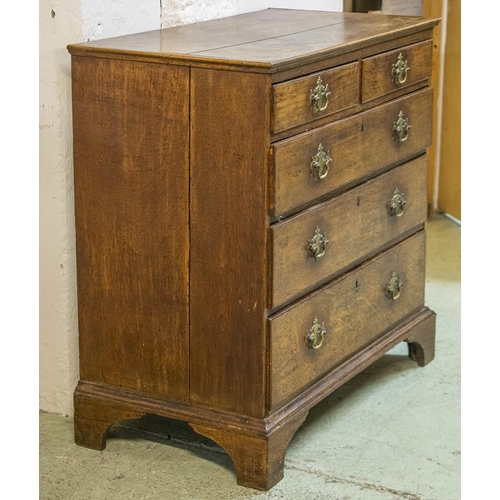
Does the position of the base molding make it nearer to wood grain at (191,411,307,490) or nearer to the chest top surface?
wood grain at (191,411,307,490)

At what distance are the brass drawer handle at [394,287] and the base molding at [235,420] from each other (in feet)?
0.77

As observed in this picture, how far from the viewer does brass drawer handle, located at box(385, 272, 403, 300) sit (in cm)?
286

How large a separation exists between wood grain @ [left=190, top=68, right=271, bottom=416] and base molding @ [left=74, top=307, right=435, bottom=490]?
0.04 m

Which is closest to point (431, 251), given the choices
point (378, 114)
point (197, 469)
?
point (378, 114)

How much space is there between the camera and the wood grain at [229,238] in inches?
83.1

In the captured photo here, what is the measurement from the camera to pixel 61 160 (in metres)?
2.47

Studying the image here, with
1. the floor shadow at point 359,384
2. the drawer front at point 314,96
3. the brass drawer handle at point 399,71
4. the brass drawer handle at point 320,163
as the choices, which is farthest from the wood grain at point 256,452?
the brass drawer handle at point 399,71

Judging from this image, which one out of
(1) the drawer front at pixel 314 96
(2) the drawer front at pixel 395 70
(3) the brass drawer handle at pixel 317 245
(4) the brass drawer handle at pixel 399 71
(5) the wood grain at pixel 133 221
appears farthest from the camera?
(4) the brass drawer handle at pixel 399 71

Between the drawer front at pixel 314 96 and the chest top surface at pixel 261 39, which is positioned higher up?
the chest top surface at pixel 261 39

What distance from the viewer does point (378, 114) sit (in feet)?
8.55

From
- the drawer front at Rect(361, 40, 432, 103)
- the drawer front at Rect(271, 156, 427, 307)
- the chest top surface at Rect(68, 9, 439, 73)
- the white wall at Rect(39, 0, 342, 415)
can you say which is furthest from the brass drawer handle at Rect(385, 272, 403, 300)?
the white wall at Rect(39, 0, 342, 415)

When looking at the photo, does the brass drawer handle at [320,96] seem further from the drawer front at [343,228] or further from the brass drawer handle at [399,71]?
the brass drawer handle at [399,71]

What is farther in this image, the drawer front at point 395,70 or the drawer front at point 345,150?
the drawer front at point 395,70

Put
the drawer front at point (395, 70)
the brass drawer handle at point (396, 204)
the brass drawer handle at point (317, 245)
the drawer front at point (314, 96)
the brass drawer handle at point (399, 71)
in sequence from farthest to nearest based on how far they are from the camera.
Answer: the brass drawer handle at point (396, 204) → the brass drawer handle at point (399, 71) → the drawer front at point (395, 70) → the brass drawer handle at point (317, 245) → the drawer front at point (314, 96)
